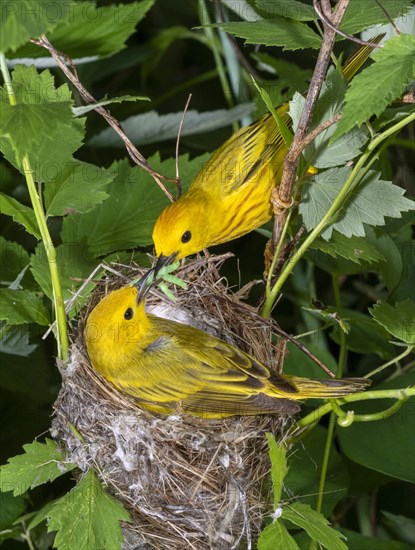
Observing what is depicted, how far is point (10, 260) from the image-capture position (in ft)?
7.42

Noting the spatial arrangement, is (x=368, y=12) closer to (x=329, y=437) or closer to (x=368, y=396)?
(x=368, y=396)

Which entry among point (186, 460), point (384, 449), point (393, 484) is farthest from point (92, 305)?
point (393, 484)

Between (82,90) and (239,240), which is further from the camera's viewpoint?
(239,240)

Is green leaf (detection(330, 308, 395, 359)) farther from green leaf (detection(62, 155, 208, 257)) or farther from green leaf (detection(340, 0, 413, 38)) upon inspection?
green leaf (detection(340, 0, 413, 38))

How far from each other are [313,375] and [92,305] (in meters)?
0.65

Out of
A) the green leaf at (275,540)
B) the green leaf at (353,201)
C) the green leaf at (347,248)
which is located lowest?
the green leaf at (275,540)

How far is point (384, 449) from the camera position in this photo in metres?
2.22

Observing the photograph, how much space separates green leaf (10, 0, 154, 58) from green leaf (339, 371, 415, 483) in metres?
1.17

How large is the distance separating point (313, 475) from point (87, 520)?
0.83m

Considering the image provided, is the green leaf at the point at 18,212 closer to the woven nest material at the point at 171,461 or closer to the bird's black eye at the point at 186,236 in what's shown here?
the woven nest material at the point at 171,461

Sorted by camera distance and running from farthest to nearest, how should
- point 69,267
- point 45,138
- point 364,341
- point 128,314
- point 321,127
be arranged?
point 364,341, point 128,314, point 69,267, point 321,127, point 45,138

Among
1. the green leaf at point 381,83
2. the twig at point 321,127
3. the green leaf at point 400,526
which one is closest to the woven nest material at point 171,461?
the twig at point 321,127

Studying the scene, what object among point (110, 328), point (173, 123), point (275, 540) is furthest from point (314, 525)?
point (173, 123)

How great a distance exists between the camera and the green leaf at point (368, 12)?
146 centimetres
